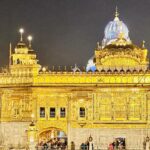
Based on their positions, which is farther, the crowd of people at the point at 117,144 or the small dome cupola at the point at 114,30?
the small dome cupola at the point at 114,30

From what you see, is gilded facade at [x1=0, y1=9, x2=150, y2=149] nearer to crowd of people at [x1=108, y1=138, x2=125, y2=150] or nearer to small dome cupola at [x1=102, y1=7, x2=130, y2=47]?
crowd of people at [x1=108, y1=138, x2=125, y2=150]

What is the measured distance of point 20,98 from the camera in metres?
33.5

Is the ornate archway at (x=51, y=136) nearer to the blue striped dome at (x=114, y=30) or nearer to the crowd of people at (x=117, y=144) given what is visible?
the crowd of people at (x=117, y=144)

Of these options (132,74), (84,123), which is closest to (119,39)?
(132,74)

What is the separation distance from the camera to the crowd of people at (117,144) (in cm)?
3190

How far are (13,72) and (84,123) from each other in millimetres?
5721

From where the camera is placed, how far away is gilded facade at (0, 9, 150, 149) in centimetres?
3291

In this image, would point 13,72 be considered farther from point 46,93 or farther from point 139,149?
point 139,149

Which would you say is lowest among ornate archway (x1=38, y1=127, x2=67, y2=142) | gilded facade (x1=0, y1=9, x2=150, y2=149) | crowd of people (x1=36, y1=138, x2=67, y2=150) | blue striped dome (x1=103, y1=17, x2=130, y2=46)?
crowd of people (x1=36, y1=138, x2=67, y2=150)

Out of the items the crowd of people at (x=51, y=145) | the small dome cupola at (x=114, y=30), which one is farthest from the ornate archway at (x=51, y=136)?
the small dome cupola at (x=114, y=30)

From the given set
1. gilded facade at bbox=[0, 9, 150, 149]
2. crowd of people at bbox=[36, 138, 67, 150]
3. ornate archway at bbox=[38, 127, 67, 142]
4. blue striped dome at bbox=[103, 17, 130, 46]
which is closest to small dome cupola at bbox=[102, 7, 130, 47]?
blue striped dome at bbox=[103, 17, 130, 46]

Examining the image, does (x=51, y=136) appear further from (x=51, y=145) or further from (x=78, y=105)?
(x=78, y=105)

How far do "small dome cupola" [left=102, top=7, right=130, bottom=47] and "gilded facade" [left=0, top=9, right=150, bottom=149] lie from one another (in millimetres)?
9941

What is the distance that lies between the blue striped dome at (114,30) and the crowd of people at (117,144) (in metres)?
12.2
